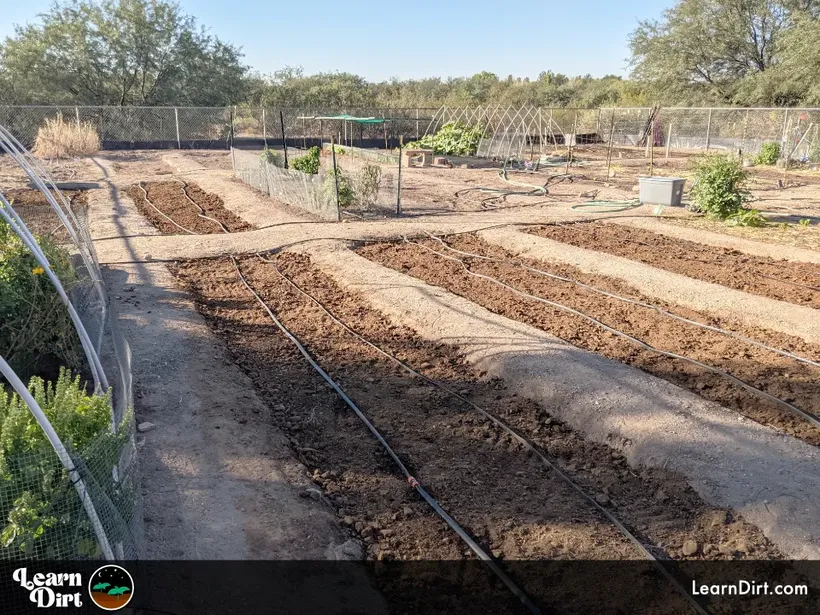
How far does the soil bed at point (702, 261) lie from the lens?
29.7 ft

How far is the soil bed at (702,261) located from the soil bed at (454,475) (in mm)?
4747

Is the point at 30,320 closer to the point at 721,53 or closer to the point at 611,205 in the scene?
the point at 611,205

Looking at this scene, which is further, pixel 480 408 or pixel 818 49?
pixel 818 49

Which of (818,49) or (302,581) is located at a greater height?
(818,49)

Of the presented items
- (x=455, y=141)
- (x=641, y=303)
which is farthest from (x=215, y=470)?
(x=455, y=141)

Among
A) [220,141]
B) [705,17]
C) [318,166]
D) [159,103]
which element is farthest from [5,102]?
[705,17]

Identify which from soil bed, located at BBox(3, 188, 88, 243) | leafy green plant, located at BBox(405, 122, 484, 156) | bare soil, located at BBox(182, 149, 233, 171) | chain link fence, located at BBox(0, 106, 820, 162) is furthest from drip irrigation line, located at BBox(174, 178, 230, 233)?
leafy green plant, located at BBox(405, 122, 484, 156)

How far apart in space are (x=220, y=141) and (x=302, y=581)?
32.6 m

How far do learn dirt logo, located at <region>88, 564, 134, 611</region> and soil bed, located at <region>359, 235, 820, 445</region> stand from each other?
483 centimetres

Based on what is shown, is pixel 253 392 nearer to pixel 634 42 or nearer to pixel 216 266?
pixel 216 266

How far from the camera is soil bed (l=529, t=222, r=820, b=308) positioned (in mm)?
9047

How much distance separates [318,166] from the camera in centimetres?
1574

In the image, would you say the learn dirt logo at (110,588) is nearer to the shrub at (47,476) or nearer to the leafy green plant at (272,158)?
the shrub at (47,476)

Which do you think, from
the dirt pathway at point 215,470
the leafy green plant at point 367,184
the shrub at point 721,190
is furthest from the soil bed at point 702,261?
the dirt pathway at point 215,470
